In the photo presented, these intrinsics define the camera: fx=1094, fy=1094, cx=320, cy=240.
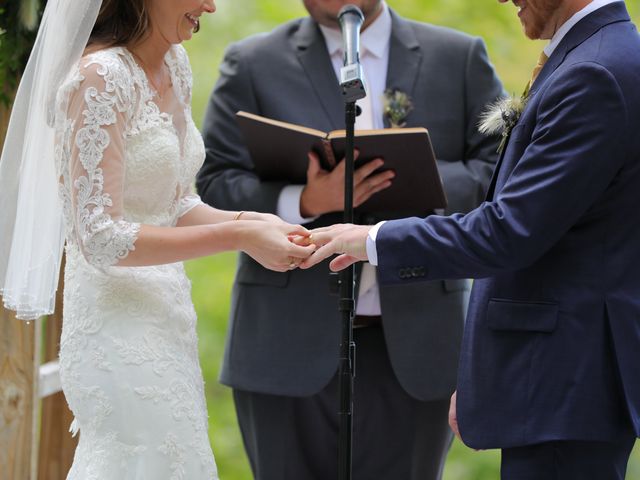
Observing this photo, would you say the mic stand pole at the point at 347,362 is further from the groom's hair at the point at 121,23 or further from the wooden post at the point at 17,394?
the wooden post at the point at 17,394

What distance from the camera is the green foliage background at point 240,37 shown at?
524cm

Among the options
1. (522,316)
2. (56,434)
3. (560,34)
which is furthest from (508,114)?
(56,434)

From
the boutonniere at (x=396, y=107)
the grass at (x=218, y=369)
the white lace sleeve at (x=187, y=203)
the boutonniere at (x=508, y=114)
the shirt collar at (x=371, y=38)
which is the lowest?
the grass at (x=218, y=369)

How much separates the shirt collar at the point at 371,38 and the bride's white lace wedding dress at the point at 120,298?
1.13 metres

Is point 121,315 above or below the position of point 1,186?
below

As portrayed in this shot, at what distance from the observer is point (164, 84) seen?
2699mm

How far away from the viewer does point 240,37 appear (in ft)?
17.7

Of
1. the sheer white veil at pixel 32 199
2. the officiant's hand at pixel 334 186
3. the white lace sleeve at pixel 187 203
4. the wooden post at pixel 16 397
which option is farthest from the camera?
the officiant's hand at pixel 334 186

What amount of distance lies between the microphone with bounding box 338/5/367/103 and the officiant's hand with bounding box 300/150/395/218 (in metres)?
0.54

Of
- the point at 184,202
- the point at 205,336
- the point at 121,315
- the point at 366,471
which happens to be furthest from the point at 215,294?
the point at 121,315

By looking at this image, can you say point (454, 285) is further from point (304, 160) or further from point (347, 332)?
point (347, 332)

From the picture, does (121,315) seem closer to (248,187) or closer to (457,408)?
(457,408)

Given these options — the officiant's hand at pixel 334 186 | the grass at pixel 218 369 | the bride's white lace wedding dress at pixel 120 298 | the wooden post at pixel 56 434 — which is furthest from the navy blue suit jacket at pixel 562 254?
the grass at pixel 218 369

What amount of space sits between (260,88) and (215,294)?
6.64 ft
